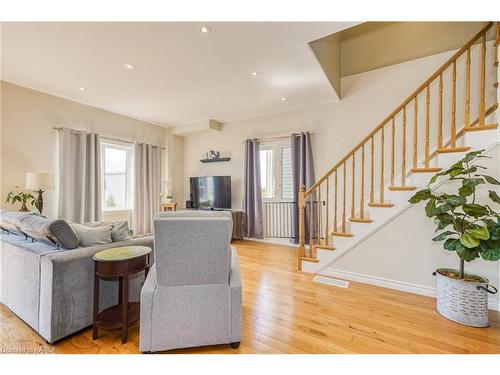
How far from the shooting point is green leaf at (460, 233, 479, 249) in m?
1.74

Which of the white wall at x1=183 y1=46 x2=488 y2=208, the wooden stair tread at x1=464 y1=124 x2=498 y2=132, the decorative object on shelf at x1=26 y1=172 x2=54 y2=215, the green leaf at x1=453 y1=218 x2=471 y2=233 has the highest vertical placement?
the white wall at x1=183 y1=46 x2=488 y2=208

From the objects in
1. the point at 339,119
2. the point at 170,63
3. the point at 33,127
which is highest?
the point at 170,63

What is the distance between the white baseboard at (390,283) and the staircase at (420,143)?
0.19 metres

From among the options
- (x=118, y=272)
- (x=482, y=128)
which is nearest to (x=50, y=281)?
(x=118, y=272)

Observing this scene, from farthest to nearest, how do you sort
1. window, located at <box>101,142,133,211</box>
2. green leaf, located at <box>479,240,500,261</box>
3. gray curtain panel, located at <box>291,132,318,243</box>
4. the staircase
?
window, located at <box>101,142,133,211</box>
gray curtain panel, located at <box>291,132,318,243</box>
the staircase
green leaf, located at <box>479,240,500,261</box>

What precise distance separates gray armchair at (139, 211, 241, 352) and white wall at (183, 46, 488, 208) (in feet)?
10.6

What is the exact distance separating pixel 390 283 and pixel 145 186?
4793 millimetres

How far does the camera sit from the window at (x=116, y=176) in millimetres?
4625

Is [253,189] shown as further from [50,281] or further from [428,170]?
[50,281]

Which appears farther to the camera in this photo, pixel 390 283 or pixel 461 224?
pixel 390 283

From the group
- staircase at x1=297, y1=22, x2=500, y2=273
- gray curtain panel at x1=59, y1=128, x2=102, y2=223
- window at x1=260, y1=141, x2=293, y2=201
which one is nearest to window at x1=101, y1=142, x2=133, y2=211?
gray curtain panel at x1=59, y1=128, x2=102, y2=223

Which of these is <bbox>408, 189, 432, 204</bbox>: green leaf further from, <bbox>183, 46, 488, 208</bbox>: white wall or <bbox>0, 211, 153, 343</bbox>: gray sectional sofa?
<bbox>0, 211, 153, 343</bbox>: gray sectional sofa

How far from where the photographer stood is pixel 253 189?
4.75 metres
